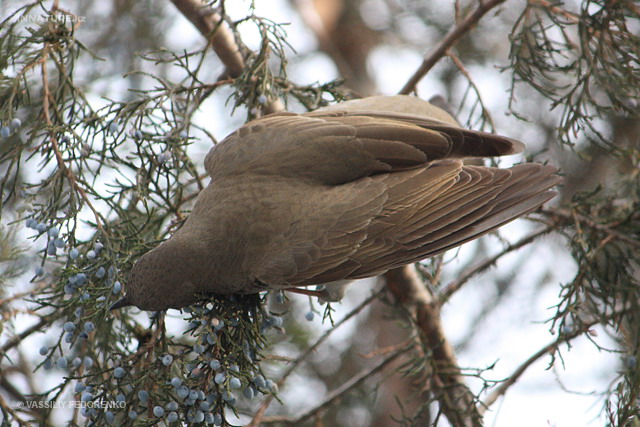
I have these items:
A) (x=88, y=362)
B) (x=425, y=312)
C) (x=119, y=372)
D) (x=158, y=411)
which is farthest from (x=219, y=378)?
(x=425, y=312)

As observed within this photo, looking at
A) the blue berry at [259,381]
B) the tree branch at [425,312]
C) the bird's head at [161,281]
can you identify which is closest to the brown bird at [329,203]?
the bird's head at [161,281]

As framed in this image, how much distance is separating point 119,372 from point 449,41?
104 inches

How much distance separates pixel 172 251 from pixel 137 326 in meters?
0.43

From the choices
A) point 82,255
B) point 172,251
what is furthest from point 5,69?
point 172,251

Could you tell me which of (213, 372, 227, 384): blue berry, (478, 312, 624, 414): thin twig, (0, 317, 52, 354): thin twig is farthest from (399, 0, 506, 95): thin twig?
(0, 317, 52, 354): thin twig

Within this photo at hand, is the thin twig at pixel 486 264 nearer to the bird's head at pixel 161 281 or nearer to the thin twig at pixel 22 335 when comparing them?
the bird's head at pixel 161 281

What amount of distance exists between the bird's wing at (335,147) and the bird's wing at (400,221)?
15 centimetres

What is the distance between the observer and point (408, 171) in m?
3.87

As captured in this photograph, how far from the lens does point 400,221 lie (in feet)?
12.1

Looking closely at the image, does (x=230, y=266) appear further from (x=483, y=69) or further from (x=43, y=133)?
(x=483, y=69)

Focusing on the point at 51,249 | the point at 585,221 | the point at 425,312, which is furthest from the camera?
the point at 425,312

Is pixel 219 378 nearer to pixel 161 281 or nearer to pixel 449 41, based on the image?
pixel 161 281

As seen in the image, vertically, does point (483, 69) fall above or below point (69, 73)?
above

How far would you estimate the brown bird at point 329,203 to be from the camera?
3484 millimetres
